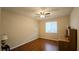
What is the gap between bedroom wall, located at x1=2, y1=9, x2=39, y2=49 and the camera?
3.94 ft

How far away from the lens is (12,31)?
126 cm

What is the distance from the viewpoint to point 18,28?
1.32m

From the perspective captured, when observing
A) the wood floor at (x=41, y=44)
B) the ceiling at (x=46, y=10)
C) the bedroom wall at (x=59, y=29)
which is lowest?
the wood floor at (x=41, y=44)

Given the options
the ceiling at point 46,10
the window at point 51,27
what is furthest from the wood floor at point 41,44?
the ceiling at point 46,10

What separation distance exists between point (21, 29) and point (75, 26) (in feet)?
3.42

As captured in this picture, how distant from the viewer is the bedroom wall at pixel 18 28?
1.20 m

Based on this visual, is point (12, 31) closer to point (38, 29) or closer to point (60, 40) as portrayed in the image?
point (38, 29)

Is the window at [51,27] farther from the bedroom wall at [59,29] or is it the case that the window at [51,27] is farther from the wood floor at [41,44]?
the wood floor at [41,44]

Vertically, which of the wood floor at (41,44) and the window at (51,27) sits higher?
the window at (51,27)

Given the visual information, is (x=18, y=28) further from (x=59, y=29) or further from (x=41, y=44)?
(x=59, y=29)

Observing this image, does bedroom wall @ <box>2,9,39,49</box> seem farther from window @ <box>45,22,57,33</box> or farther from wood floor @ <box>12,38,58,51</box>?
window @ <box>45,22,57,33</box>

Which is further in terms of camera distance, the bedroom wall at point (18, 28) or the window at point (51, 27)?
the window at point (51, 27)
